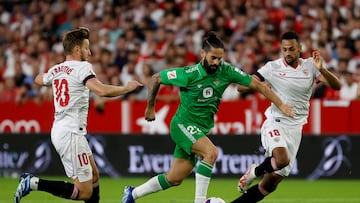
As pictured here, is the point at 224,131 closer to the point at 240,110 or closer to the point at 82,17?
the point at 240,110

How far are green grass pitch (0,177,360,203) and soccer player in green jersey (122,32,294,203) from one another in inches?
101

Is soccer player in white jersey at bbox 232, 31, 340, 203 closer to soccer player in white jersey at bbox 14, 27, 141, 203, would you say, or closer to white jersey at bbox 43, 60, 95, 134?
soccer player in white jersey at bbox 14, 27, 141, 203

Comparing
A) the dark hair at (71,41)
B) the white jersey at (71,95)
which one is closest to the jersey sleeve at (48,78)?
the white jersey at (71,95)

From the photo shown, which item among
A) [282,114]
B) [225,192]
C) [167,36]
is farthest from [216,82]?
[167,36]

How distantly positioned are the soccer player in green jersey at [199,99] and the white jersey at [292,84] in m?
0.97

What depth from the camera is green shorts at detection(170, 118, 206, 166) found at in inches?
416

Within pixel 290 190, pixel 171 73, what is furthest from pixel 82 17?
pixel 171 73

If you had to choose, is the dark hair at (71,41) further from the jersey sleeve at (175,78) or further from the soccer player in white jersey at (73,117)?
the jersey sleeve at (175,78)

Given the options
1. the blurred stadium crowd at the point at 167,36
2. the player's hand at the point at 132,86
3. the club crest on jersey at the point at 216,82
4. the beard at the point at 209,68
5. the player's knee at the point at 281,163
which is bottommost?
the player's knee at the point at 281,163

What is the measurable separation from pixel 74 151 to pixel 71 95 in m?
0.60

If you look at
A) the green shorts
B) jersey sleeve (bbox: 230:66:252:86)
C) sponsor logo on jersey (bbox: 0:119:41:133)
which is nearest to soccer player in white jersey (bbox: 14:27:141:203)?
the green shorts

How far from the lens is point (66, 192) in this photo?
33.7ft

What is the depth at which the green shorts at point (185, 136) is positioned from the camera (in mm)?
10562

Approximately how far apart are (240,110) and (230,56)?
1564 mm
